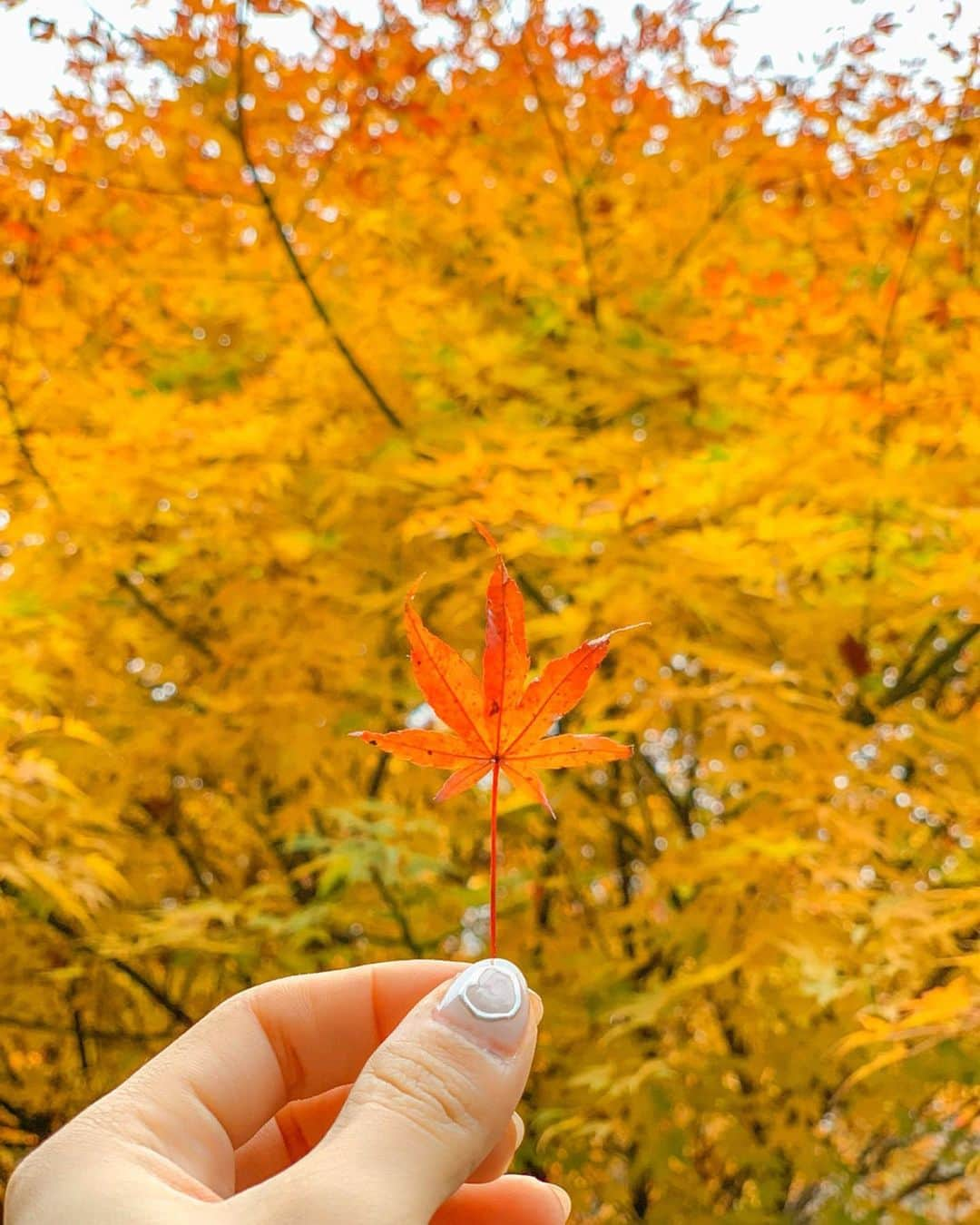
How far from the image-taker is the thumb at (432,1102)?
0.60 meters

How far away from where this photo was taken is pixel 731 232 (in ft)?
8.05

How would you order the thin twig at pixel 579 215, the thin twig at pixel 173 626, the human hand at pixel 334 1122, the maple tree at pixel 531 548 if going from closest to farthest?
the human hand at pixel 334 1122 → the maple tree at pixel 531 548 → the thin twig at pixel 579 215 → the thin twig at pixel 173 626

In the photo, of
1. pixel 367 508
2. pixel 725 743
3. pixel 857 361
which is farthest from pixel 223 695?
pixel 857 361

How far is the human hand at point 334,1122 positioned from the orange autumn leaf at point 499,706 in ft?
0.48

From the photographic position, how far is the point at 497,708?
68 centimetres

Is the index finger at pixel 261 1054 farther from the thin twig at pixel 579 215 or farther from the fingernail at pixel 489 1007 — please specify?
the thin twig at pixel 579 215

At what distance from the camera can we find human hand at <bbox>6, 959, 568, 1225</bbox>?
0.59 meters

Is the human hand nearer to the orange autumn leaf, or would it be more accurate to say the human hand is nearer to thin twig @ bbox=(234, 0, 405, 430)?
the orange autumn leaf

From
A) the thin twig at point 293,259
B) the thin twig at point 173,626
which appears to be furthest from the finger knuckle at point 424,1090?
the thin twig at point 173,626

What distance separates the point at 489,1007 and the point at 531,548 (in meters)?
1.10

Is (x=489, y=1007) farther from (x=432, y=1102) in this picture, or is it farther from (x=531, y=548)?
(x=531, y=548)

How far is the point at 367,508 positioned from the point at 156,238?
917 mm

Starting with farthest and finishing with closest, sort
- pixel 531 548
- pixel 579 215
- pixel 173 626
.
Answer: pixel 173 626, pixel 579 215, pixel 531 548

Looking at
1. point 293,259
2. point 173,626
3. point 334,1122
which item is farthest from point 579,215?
point 334,1122
